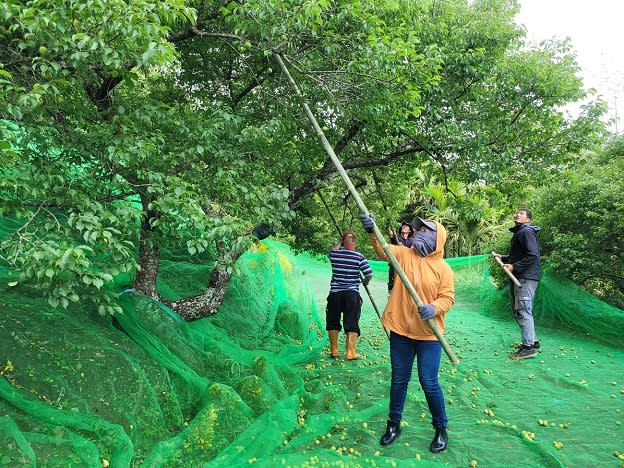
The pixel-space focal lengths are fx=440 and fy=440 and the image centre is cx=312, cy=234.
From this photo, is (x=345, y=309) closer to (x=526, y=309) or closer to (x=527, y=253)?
(x=526, y=309)

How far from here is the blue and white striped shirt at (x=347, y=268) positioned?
19.5 feet

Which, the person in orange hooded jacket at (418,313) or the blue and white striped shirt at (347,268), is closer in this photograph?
the person in orange hooded jacket at (418,313)

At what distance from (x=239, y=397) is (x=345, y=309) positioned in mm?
2563

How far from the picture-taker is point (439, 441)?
11.7ft

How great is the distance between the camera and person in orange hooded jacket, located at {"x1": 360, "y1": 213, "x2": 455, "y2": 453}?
3.40m

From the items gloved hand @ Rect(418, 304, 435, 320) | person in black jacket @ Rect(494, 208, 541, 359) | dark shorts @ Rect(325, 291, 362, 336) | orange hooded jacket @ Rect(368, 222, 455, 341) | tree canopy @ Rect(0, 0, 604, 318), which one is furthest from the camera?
person in black jacket @ Rect(494, 208, 541, 359)

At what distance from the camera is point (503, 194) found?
20.9ft

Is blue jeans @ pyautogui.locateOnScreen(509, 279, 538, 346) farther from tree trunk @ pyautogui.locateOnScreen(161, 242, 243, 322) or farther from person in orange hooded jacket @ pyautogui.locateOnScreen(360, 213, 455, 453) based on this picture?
tree trunk @ pyautogui.locateOnScreen(161, 242, 243, 322)

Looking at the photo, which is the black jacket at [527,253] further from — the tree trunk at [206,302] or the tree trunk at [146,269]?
the tree trunk at [146,269]

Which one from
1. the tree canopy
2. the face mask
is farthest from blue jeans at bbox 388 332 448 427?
the tree canopy

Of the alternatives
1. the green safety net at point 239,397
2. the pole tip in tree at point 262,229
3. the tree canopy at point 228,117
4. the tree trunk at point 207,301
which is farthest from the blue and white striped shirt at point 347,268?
the pole tip in tree at point 262,229

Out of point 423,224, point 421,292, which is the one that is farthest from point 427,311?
point 423,224

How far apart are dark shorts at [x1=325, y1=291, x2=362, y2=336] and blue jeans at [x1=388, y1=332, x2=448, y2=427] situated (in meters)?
2.26

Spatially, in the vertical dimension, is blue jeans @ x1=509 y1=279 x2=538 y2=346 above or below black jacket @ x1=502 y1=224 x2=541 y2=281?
below
